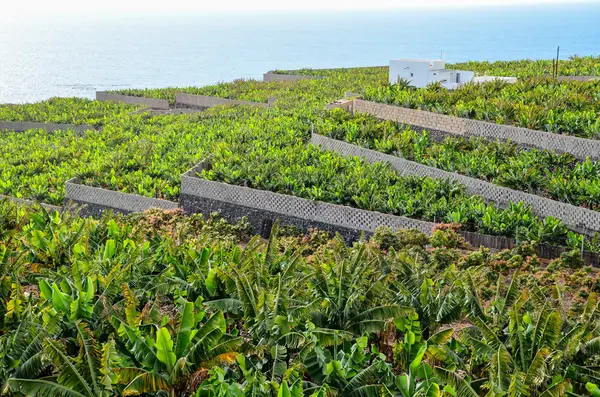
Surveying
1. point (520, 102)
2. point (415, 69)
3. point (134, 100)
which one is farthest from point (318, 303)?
point (134, 100)

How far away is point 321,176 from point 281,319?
13.7 meters

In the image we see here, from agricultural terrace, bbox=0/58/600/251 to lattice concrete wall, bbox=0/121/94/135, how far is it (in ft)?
2.58

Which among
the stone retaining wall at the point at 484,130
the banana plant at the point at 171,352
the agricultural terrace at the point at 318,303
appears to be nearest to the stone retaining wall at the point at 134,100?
the stone retaining wall at the point at 484,130

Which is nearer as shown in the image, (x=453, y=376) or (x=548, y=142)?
(x=453, y=376)

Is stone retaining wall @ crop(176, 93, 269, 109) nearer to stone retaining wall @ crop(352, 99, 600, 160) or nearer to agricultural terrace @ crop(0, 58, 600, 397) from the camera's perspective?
stone retaining wall @ crop(352, 99, 600, 160)

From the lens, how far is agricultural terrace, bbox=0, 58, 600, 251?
20.4 meters

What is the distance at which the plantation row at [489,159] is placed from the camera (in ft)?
66.4

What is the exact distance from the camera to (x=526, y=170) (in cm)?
2122

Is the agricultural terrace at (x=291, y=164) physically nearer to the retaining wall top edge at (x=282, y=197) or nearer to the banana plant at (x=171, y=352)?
the retaining wall top edge at (x=282, y=197)

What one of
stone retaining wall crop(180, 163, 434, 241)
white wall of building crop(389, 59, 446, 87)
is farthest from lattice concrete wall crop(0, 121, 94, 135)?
stone retaining wall crop(180, 163, 434, 241)

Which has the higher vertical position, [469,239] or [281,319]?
[281,319]

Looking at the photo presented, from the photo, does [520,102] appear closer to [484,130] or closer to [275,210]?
[484,130]

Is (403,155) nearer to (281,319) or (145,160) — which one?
(145,160)

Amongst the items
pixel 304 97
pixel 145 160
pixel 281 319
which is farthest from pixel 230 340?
pixel 304 97
